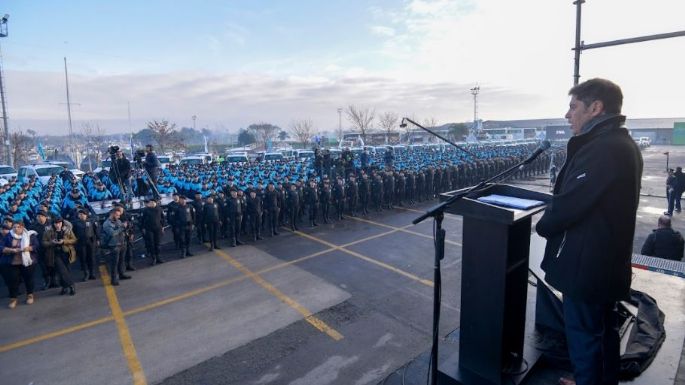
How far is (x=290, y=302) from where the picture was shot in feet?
22.1

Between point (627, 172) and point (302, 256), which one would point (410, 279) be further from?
point (627, 172)

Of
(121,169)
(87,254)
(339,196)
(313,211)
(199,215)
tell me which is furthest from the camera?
(339,196)

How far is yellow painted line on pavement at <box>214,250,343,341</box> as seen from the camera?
564cm

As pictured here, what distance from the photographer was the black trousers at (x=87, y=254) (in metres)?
8.27

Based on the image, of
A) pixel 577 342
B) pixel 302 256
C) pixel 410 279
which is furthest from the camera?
pixel 302 256

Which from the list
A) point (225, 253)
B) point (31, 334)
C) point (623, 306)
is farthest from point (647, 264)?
point (31, 334)

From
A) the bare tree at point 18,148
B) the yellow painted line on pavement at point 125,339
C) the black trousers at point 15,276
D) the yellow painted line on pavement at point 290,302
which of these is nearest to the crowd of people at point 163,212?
the black trousers at point 15,276

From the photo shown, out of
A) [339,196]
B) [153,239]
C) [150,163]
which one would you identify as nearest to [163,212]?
[153,239]

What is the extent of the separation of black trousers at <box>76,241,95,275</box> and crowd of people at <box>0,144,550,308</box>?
0.02m

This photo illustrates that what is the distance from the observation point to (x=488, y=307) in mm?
2891

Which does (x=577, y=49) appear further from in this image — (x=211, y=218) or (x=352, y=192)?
(x=211, y=218)

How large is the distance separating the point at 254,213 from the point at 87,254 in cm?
442

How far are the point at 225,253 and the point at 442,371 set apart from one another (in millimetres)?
7974

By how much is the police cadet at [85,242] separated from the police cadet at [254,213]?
4.14 meters
